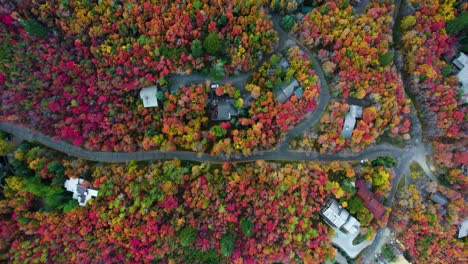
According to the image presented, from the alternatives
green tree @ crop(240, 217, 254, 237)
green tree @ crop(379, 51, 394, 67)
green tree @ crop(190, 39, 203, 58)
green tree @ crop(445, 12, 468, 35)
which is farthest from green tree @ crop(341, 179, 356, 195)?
green tree @ crop(445, 12, 468, 35)

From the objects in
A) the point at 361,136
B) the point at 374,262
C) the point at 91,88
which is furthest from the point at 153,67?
the point at 374,262

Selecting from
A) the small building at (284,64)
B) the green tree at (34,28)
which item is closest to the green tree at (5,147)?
the green tree at (34,28)

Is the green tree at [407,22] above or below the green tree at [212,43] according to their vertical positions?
above

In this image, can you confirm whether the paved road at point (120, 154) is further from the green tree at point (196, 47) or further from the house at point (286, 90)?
the green tree at point (196, 47)

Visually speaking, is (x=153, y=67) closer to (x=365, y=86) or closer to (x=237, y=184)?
(x=237, y=184)

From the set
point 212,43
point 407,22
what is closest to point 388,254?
point 407,22

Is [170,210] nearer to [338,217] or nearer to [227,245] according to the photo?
[227,245]
